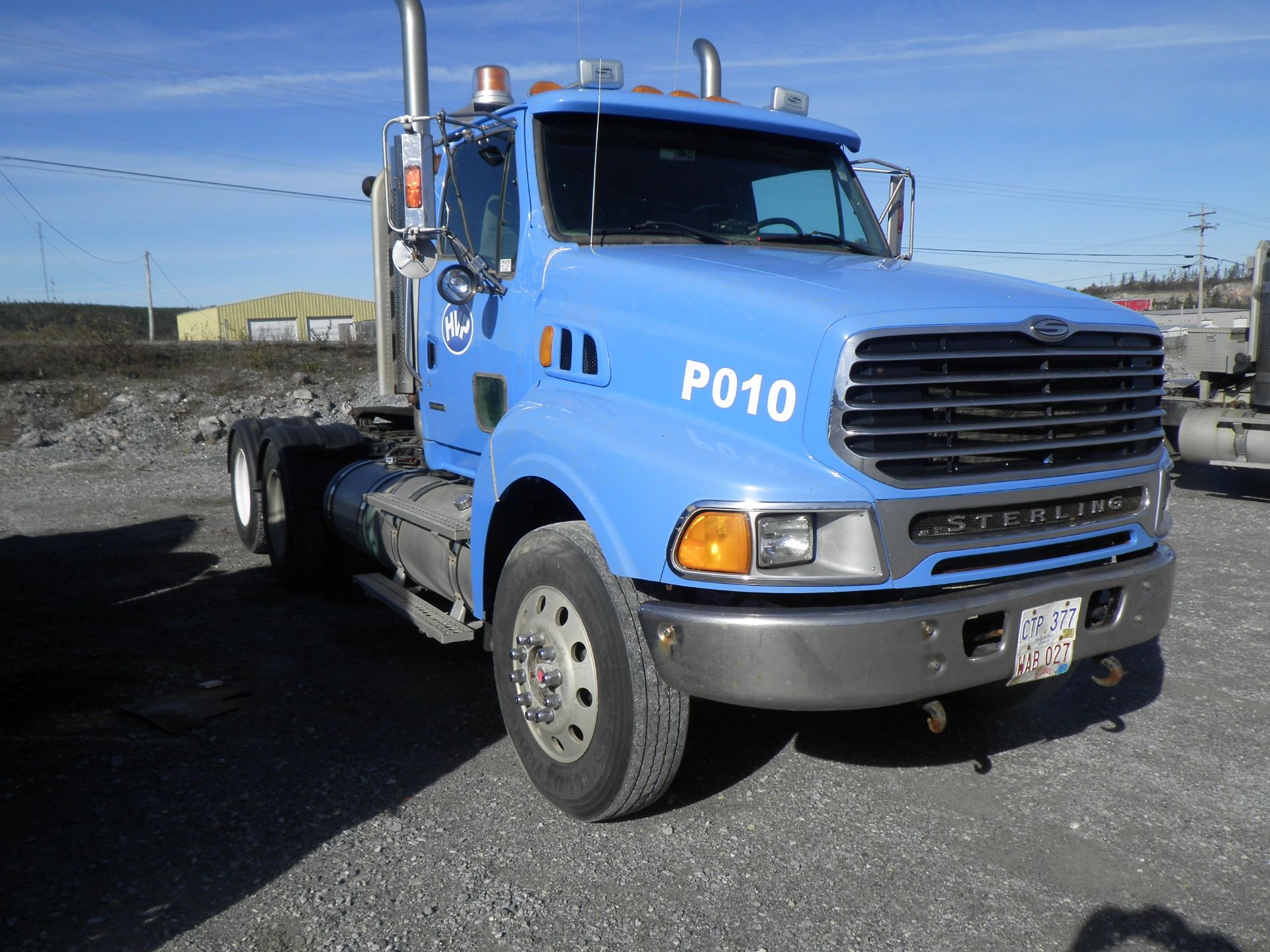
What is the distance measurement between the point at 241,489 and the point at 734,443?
603 cm

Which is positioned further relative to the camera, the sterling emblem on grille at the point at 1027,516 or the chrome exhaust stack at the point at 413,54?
the chrome exhaust stack at the point at 413,54

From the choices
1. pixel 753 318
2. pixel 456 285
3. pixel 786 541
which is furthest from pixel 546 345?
pixel 786 541

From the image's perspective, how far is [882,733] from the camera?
437 centimetres

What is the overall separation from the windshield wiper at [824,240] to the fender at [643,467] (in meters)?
1.39

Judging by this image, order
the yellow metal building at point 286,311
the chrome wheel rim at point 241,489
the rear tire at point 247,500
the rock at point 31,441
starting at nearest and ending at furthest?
the rear tire at point 247,500 < the chrome wheel rim at point 241,489 < the rock at point 31,441 < the yellow metal building at point 286,311

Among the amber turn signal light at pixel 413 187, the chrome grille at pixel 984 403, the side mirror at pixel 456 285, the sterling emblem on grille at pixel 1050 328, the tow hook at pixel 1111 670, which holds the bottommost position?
the tow hook at pixel 1111 670

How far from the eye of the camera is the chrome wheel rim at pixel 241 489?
7773 mm

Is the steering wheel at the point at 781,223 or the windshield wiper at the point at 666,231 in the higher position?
the steering wheel at the point at 781,223

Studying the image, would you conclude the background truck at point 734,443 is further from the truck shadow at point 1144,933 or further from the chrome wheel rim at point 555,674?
the truck shadow at point 1144,933

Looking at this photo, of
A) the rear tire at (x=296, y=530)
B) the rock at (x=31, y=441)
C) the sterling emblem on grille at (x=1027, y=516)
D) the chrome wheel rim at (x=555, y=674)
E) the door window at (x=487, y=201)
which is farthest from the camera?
the rock at (x=31, y=441)

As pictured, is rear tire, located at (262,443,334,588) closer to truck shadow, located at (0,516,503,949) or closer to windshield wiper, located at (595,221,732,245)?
truck shadow, located at (0,516,503,949)

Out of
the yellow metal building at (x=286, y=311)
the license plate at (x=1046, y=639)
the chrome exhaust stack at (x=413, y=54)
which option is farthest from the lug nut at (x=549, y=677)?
the yellow metal building at (x=286, y=311)

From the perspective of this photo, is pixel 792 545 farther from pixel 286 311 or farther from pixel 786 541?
pixel 286 311

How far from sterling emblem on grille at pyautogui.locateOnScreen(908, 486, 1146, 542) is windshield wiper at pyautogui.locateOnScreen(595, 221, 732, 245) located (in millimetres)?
1764
